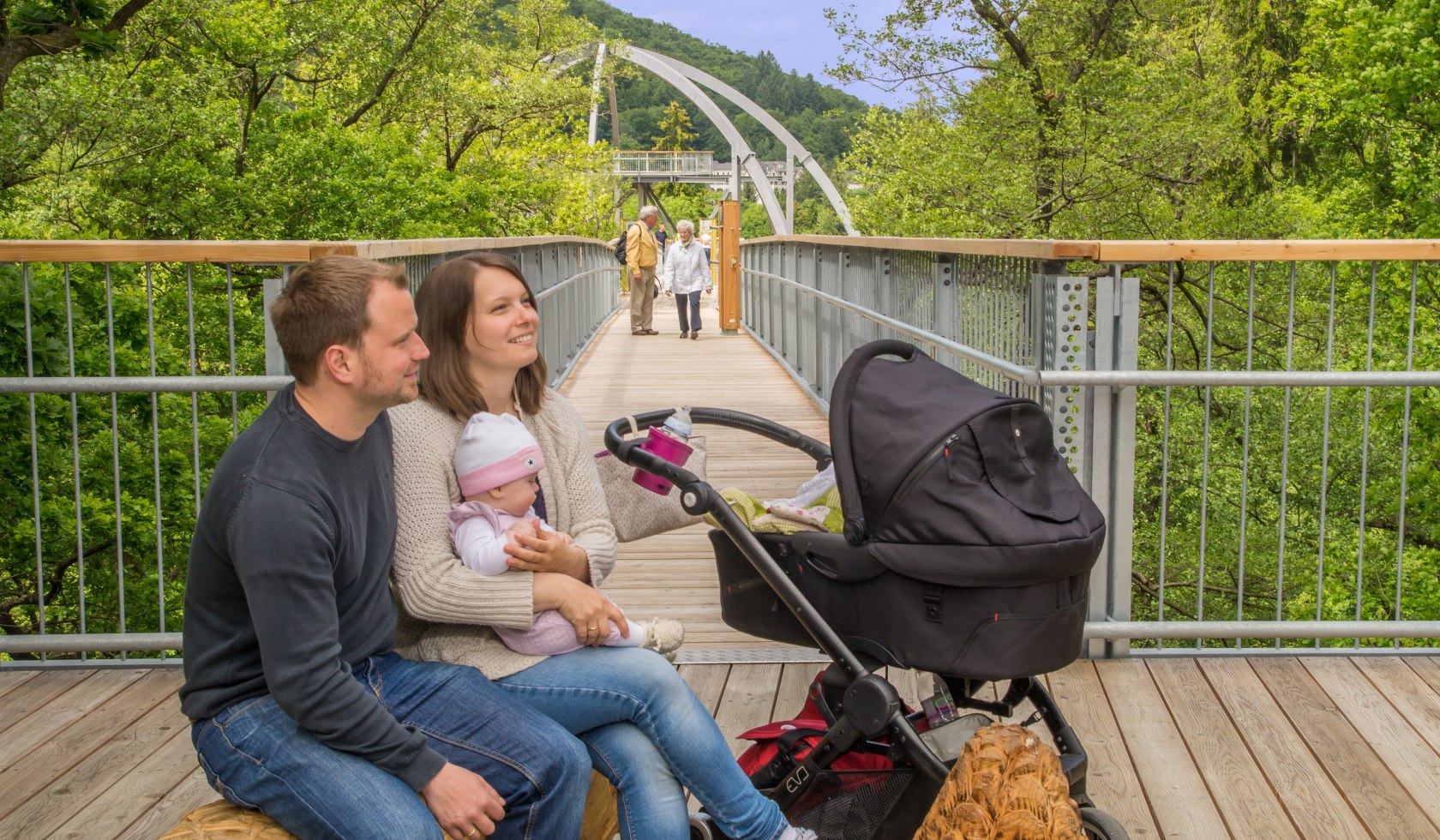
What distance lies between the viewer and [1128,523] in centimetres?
441

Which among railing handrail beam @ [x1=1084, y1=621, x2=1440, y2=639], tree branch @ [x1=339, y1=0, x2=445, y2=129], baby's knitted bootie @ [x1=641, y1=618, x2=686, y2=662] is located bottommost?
railing handrail beam @ [x1=1084, y1=621, x2=1440, y2=639]

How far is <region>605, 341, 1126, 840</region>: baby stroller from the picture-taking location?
8.63ft

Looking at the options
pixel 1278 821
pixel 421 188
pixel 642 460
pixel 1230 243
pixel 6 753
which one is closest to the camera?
pixel 642 460

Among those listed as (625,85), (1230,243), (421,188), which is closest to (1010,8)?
(421,188)

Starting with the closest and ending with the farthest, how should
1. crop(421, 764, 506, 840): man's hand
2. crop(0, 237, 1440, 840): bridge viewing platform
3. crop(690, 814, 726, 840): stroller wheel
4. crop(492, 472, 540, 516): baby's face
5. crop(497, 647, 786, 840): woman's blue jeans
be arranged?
crop(421, 764, 506, 840): man's hand → crop(497, 647, 786, 840): woman's blue jeans → crop(492, 472, 540, 516): baby's face → crop(690, 814, 726, 840): stroller wheel → crop(0, 237, 1440, 840): bridge viewing platform

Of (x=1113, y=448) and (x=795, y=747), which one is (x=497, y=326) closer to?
(x=795, y=747)

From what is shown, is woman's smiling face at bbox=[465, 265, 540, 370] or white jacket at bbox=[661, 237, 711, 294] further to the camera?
white jacket at bbox=[661, 237, 711, 294]

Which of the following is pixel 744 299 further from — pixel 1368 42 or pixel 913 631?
pixel 913 631

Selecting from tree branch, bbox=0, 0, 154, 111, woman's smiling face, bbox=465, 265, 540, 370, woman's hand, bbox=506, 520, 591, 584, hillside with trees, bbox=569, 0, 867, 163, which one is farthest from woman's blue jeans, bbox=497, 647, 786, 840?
hillside with trees, bbox=569, 0, 867, 163

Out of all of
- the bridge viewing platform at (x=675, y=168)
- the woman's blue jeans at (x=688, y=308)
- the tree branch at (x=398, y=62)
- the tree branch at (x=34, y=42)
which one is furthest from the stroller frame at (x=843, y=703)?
the bridge viewing platform at (x=675, y=168)

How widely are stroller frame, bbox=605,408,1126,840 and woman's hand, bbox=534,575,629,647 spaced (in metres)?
0.26

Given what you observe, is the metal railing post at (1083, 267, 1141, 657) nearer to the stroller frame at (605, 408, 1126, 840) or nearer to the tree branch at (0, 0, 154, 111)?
the stroller frame at (605, 408, 1126, 840)

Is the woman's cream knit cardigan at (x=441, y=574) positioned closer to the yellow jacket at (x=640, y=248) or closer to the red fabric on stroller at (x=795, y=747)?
the red fabric on stroller at (x=795, y=747)

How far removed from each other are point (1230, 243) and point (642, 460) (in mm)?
2272
